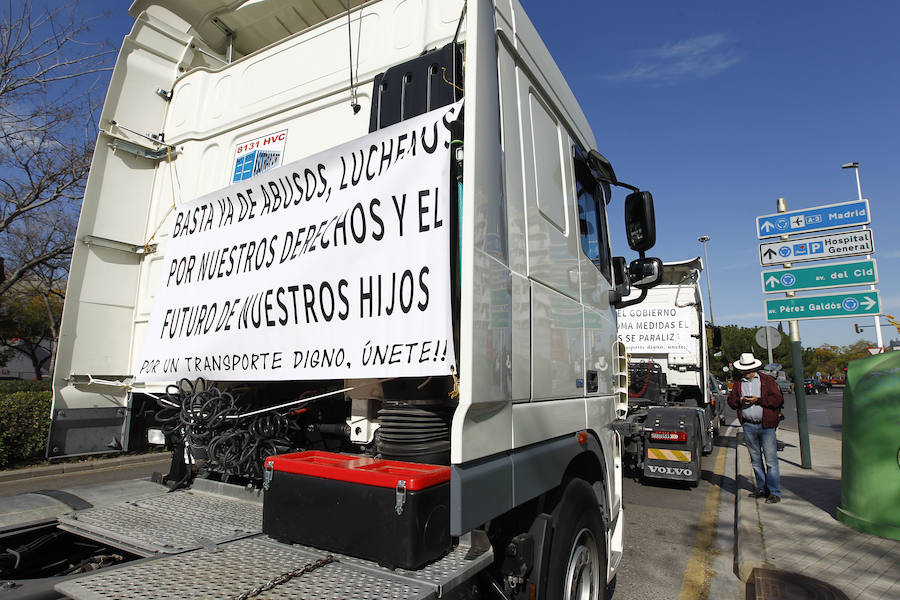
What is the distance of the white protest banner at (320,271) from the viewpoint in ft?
6.82

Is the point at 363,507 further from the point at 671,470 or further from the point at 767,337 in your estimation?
the point at 767,337

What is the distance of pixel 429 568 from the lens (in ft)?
5.74

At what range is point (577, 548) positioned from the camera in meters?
2.58

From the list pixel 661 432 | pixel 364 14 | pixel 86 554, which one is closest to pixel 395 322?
pixel 364 14

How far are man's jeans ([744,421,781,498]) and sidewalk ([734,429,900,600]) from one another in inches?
9.3

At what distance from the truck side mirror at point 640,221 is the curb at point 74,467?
749 cm

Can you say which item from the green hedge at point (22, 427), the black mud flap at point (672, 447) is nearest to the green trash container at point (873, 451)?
the black mud flap at point (672, 447)

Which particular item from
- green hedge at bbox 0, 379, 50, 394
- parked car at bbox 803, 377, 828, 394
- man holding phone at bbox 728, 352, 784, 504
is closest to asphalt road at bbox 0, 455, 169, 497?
green hedge at bbox 0, 379, 50, 394

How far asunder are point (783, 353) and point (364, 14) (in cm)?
8263

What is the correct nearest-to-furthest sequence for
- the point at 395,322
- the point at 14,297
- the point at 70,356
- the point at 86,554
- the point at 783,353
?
1. the point at 395,322
2. the point at 86,554
3. the point at 70,356
4. the point at 14,297
5. the point at 783,353

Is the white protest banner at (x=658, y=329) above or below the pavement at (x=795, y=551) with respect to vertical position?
above

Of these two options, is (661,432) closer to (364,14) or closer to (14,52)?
(364,14)

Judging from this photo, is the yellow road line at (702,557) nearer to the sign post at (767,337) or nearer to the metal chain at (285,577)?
the metal chain at (285,577)

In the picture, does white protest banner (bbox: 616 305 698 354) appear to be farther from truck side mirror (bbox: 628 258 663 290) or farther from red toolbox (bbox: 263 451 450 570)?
red toolbox (bbox: 263 451 450 570)
